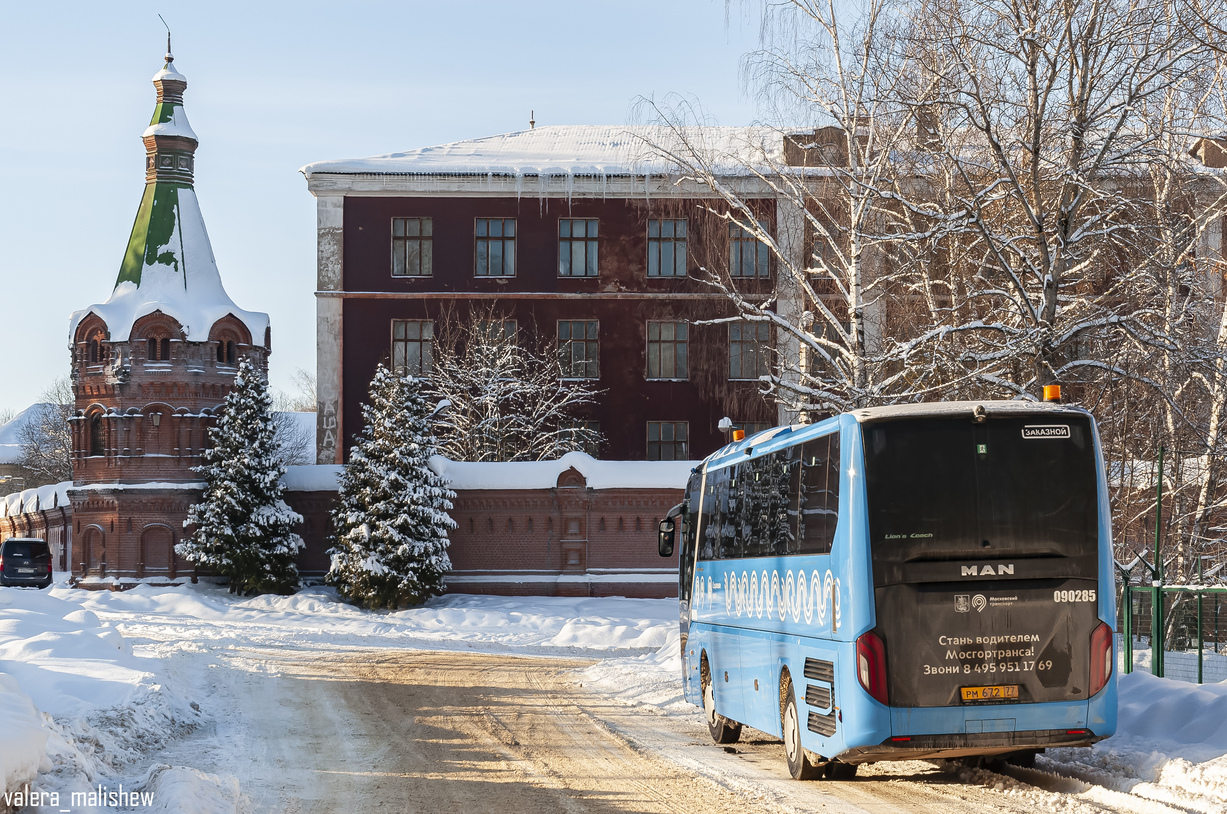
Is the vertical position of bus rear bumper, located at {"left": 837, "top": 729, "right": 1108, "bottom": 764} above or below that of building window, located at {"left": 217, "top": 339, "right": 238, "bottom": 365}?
below

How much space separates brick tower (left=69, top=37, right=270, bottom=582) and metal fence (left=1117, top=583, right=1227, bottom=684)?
28.8 meters

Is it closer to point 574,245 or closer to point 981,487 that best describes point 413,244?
point 574,245

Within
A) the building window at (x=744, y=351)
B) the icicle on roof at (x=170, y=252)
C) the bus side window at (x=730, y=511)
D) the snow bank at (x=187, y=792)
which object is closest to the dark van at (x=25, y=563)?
the icicle on roof at (x=170, y=252)

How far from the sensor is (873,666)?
31.7ft

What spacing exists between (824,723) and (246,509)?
28376 millimetres

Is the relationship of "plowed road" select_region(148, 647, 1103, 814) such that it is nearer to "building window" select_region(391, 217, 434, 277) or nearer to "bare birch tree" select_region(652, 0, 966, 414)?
"bare birch tree" select_region(652, 0, 966, 414)

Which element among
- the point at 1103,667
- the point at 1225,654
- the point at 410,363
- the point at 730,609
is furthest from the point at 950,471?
the point at 410,363

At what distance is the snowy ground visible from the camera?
922cm

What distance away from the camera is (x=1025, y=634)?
9805mm

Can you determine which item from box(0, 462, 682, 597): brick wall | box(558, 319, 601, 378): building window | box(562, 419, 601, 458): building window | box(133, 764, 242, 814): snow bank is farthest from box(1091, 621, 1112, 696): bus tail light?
box(558, 319, 601, 378): building window

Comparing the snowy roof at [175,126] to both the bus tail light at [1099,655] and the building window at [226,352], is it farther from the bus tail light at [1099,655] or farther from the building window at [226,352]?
the bus tail light at [1099,655]

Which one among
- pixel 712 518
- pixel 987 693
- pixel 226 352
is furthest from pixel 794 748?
pixel 226 352

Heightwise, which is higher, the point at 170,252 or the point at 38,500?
the point at 170,252

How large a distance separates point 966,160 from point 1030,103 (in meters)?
3.60
